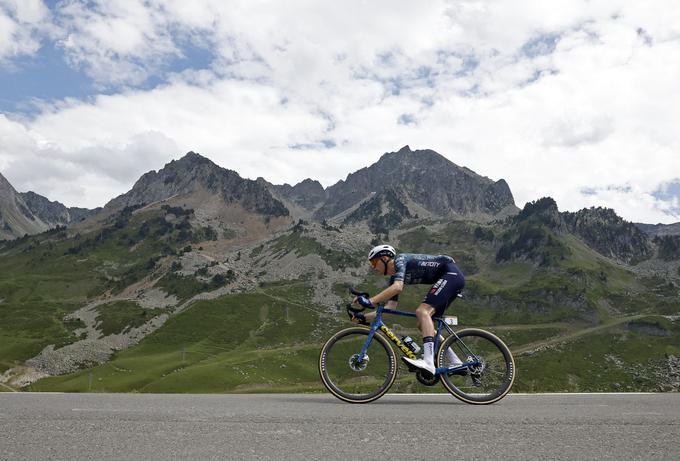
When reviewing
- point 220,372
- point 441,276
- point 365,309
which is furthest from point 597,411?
point 220,372

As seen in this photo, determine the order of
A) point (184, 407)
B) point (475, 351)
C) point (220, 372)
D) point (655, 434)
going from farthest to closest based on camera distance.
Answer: point (220, 372), point (475, 351), point (184, 407), point (655, 434)

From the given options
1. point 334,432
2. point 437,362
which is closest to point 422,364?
point 437,362

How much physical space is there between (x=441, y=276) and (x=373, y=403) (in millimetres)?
3287

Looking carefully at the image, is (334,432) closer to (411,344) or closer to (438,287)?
(411,344)

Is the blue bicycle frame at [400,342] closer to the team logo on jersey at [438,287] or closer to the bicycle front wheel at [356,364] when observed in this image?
the bicycle front wheel at [356,364]

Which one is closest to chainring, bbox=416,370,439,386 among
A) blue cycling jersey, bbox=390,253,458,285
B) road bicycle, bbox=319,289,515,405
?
road bicycle, bbox=319,289,515,405

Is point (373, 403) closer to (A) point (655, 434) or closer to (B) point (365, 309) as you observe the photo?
(B) point (365, 309)

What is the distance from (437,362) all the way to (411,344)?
2.23 feet

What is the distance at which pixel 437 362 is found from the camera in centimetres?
1073

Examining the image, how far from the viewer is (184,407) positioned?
9.53 m

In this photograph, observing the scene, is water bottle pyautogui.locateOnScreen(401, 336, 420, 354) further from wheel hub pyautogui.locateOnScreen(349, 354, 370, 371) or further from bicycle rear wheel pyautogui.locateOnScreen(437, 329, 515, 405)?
wheel hub pyautogui.locateOnScreen(349, 354, 370, 371)

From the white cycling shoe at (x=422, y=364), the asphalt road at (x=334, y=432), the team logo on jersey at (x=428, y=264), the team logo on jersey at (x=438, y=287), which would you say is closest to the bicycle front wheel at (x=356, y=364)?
the white cycling shoe at (x=422, y=364)

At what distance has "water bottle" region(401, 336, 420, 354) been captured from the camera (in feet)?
35.6

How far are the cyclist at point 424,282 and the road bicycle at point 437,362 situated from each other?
0.17 m
